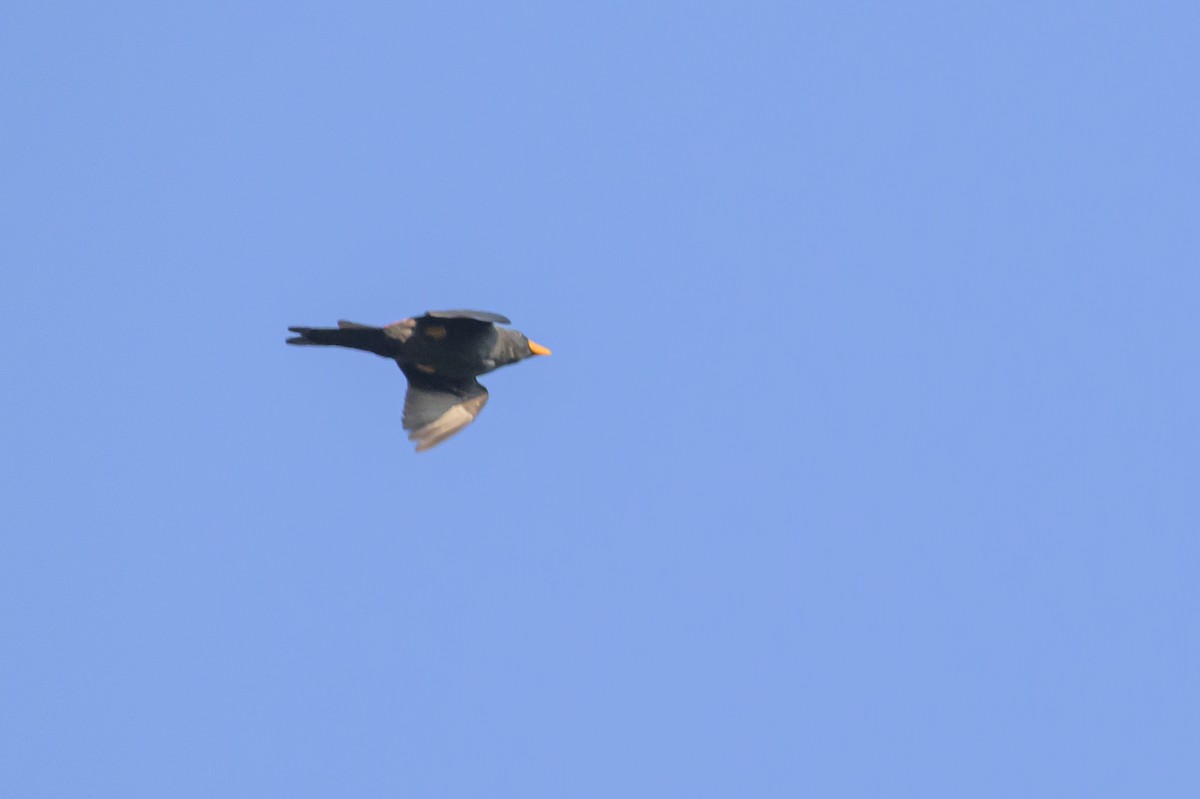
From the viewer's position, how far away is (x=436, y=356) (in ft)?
51.9

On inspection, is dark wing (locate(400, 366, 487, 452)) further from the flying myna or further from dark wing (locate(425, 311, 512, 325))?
dark wing (locate(425, 311, 512, 325))

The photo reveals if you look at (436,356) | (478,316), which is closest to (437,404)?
(436,356)

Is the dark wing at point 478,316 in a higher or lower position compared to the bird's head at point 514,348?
lower

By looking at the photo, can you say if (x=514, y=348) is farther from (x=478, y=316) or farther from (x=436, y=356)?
(x=478, y=316)

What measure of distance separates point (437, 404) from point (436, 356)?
1.76 feet

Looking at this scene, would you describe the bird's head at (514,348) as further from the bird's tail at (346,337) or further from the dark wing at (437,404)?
the bird's tail at (346,337)

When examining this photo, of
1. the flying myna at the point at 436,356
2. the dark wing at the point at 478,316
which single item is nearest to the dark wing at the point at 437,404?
the flying myna at the point at 436,356

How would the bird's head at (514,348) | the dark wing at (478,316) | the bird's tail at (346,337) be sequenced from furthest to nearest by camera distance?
1. the bird's head at (514,348)
2. the bird's tail at (346,337)
3. the dark wing at (478,316)

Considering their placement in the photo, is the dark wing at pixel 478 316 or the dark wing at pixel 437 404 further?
the dark wing at pixel 437 404

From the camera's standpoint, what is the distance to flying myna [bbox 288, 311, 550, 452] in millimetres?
15414

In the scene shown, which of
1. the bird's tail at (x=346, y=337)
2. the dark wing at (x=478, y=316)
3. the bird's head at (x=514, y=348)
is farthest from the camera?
the bird's head at (x=514, y=348)

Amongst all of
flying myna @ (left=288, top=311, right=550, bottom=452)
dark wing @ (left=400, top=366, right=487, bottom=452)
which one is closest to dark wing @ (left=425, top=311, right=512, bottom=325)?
flying myna @ (left=288, top=311, right=550, bottom=452)

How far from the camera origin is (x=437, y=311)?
581 inches

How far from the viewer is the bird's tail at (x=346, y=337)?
49.9 ft
